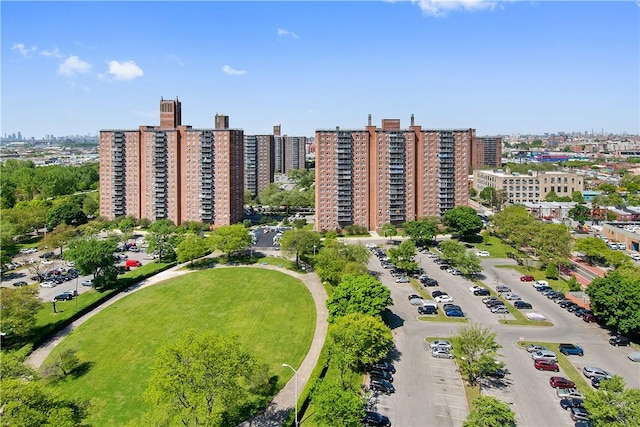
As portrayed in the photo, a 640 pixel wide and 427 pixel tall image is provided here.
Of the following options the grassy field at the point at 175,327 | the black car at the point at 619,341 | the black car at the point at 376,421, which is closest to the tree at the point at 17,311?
the grassy field at the point at 175,327

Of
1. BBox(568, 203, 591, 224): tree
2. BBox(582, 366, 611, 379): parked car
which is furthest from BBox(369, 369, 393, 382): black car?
BBox(568, 203, 591, 224): tree

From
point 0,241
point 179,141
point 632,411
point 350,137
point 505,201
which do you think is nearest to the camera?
point 632,411

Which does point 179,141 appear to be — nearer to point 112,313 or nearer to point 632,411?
point 112,313

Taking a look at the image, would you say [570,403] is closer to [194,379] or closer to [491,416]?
[491,416]

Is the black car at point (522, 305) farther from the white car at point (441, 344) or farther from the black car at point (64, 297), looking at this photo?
the black car at point (64, 297)

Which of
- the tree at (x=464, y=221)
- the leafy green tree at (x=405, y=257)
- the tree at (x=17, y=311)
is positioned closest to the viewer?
the tree at (x=17, y=311)

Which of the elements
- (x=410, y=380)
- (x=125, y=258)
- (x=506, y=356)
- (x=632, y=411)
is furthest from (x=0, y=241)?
(x=632, y=411)

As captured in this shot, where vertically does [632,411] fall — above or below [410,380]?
above

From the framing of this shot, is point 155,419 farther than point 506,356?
No
